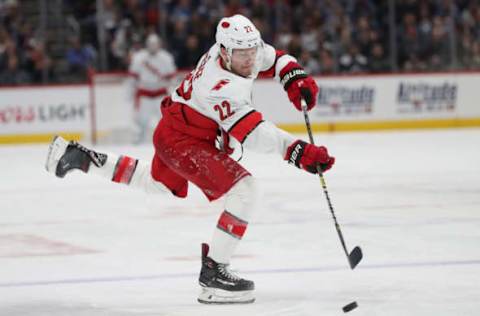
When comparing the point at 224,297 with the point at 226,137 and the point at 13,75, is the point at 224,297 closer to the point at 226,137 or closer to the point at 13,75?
the point at 226,137

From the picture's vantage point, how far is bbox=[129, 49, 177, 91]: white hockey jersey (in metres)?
13.1

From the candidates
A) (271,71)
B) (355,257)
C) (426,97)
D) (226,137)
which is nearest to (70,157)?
(226,137)

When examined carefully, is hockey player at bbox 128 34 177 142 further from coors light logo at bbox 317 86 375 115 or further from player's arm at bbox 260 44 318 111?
player's arm at bbox 260 44 318 111

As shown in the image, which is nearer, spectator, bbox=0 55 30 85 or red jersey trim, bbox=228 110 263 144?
red jersey trim, bbox=228 110 263 144

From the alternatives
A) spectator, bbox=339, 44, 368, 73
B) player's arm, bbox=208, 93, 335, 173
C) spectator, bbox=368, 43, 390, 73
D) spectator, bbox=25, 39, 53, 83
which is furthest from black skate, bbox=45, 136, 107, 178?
spectator, bbox=368, 43, 390, 73

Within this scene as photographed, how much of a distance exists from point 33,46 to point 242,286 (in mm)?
9737

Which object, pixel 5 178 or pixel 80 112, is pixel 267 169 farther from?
pixel 80 112

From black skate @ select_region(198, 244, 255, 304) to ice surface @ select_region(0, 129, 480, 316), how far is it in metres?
0.07

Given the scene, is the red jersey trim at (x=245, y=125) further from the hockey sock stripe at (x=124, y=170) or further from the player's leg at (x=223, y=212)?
the hockey sock stripe at (x=124, y=170)

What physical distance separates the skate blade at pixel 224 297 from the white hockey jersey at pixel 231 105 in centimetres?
66

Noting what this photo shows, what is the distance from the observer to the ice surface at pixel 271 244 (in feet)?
14.3

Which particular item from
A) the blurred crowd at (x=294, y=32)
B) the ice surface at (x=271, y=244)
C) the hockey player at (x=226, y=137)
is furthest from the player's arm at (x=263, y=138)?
the blurred crowd at (x=294, y=32)

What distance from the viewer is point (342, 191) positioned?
795cm

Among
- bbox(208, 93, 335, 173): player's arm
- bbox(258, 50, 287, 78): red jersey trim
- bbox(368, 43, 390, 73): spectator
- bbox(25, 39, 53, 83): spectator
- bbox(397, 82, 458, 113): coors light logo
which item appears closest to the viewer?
bbox(208, 93, 335, 173): player's arm
